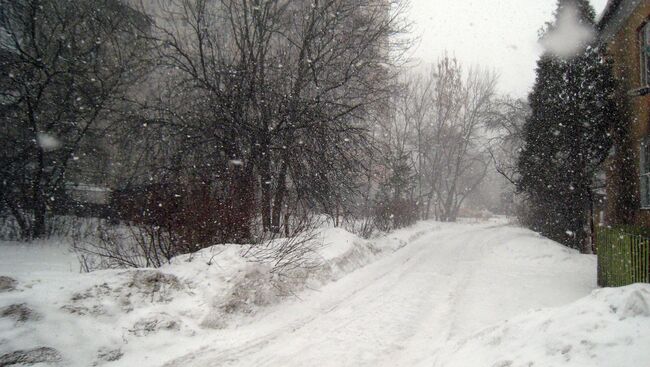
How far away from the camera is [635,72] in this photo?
10906mm

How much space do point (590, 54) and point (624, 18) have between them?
1322 millimetres

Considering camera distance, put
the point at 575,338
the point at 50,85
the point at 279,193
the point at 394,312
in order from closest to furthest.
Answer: the point at 575,338
the point at 394,312
the point at 50,85
the point at 279,193

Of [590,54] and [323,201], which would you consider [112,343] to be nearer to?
[323,201]

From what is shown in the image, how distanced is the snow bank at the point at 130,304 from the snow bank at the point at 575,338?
3.31 meters

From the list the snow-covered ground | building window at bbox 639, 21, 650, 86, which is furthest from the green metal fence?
building window at bbox 639, 21, 650, 86

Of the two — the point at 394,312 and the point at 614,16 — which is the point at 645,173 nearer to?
the point at 614,16

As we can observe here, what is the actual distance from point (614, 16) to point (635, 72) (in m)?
2.74

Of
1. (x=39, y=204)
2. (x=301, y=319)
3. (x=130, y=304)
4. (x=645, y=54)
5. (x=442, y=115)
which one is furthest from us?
(x=442, y=115)

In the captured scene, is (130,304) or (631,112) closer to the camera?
(130,304)

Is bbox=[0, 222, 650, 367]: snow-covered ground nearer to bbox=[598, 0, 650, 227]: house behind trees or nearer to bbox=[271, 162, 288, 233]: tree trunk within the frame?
bbox=[271, 162, 288, 233]: tree trunk

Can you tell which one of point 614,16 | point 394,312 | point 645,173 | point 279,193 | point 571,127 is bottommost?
point 394,312

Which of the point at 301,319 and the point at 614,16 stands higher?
the point at 614,16

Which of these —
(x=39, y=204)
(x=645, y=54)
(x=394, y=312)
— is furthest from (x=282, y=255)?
(x=645, y=54)

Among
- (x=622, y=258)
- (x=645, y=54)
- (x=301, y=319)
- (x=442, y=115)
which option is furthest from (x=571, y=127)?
(x=442, y=115)
